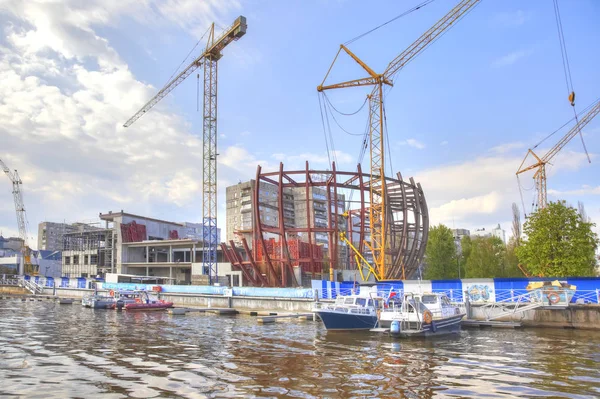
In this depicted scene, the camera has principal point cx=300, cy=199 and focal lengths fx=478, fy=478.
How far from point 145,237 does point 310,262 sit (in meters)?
50.9

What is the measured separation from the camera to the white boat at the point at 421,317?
27772 mm

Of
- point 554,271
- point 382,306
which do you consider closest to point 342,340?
point 382,306

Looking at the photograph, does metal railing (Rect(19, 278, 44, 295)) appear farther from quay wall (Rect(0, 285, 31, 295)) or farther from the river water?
the river water

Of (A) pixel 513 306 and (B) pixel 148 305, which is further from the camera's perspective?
(B) pixel 148 305

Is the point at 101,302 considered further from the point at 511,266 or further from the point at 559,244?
the point at 511,266

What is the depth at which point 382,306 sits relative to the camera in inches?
1240

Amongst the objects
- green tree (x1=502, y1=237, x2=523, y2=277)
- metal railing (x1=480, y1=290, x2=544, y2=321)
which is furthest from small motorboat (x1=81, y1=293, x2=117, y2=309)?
green tree (x1=502, y1=237, x2=523, y2=277)

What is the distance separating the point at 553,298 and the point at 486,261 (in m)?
47.4

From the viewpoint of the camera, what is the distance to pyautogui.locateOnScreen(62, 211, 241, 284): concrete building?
9638cm

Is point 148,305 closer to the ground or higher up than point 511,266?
closer to the ground

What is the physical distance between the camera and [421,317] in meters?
28.1

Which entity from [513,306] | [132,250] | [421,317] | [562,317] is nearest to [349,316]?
[421,317]

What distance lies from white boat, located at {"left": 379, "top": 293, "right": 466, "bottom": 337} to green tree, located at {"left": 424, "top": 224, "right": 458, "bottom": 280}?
53.7m

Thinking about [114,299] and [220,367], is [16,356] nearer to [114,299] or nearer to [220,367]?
[220,367]
